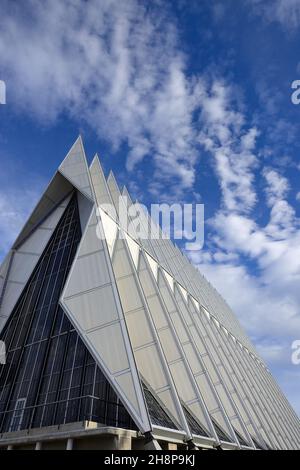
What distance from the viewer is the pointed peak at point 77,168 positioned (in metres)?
22.8

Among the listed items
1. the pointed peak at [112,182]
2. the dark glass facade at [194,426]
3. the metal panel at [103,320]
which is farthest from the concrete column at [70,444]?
the pointed peak at [112,182]

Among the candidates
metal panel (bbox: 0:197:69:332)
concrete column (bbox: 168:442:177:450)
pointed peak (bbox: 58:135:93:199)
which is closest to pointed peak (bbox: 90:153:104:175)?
pointed peak (bbox: 58:135:93:199)

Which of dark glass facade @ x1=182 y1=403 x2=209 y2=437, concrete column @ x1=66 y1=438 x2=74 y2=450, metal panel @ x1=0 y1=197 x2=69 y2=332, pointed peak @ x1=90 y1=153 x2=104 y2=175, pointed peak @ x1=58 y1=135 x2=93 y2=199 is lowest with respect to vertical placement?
concrete column @ x1=66 y1=438 x2=74 y2=450

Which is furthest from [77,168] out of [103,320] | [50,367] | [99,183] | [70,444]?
[70,444]

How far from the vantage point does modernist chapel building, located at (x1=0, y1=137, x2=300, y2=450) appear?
1277cm

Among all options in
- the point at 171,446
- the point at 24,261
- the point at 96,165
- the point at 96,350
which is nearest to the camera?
the point at 171,446

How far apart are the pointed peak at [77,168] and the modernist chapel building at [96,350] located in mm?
101

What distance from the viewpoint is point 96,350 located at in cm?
1428

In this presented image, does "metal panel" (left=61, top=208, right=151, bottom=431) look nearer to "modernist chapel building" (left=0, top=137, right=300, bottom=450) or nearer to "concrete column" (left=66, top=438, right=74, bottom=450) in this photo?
"modernist chapel building" (left=0, top=137, right=300, bottom=450)

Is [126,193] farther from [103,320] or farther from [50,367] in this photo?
[50,367]

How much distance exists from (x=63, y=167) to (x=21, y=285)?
867cm

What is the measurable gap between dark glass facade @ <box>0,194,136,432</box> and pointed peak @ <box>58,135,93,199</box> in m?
2.73

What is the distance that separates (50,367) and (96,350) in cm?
366

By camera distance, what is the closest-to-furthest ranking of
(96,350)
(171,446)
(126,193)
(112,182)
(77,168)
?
(171,446)
(96,350)
(77,168)
(112,182)
(126,193)
